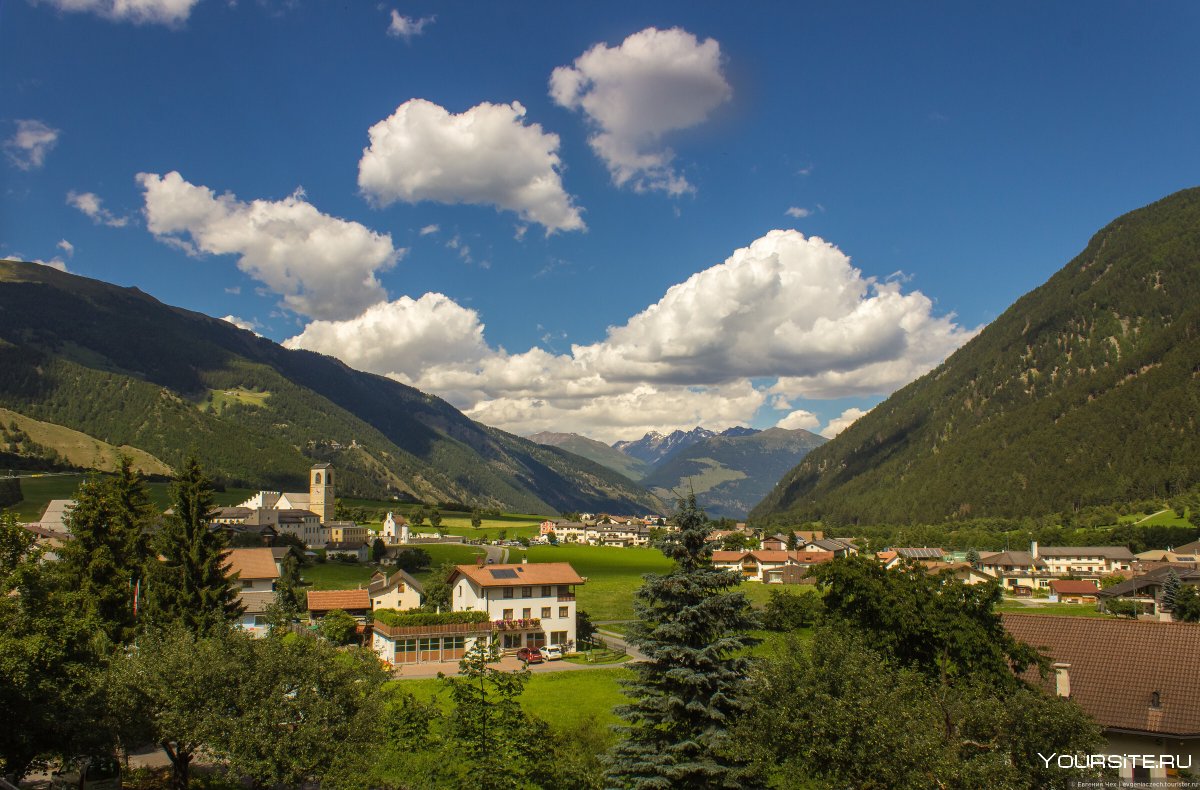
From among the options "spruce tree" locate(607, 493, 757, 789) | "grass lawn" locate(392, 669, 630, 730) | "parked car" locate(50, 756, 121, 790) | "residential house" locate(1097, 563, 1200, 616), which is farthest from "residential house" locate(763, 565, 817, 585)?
"parked car" locate(50, 756, 121, 790)

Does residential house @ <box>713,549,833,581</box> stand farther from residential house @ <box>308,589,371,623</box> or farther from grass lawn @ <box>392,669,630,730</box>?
grass lawn @ <box>392,669,630,730</box>

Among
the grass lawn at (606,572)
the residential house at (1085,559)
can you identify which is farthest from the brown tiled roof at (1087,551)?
the grass lawn at (606,572)

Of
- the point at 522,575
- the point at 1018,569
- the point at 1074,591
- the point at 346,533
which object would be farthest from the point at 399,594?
the point at 1018,569

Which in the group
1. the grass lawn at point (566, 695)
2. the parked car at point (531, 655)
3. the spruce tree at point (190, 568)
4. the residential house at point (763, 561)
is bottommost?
the residential house at point (763, 561)

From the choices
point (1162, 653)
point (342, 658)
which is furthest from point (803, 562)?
point (342, 658)

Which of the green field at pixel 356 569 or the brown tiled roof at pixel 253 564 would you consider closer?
the brown tiled roof at pixel 253 564

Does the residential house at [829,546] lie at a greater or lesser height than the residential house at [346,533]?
lesser

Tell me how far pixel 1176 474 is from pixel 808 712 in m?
230

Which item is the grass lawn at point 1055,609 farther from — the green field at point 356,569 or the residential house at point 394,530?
the residential house at point 394,530

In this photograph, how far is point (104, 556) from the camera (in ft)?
107

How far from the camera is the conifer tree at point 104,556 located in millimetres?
32250

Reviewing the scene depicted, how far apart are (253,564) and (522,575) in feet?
96.2

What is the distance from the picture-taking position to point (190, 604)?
36.8m

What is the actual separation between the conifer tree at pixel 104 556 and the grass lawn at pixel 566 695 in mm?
14844
